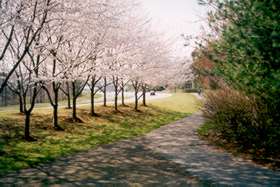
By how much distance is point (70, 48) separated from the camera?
72.1ft

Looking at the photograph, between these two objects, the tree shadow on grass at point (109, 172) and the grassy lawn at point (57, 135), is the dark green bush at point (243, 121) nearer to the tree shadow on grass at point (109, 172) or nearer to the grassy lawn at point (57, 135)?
the tree shadow on grass at point (109, 172)

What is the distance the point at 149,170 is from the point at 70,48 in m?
12.1

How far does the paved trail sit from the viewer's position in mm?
10258

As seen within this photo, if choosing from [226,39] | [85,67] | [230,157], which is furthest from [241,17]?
[85,67]

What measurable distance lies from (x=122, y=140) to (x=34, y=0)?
24.6 feet

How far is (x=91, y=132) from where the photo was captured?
67.5 feet

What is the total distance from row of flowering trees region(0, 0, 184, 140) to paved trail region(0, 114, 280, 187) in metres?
4.00

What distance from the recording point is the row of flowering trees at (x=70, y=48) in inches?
559

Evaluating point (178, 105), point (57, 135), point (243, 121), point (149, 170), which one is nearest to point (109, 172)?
point (149, 170)

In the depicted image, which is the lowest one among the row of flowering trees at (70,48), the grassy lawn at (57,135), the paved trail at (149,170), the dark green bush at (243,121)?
the paved trail at (149,170)

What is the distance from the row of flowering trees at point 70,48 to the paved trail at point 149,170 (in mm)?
3998

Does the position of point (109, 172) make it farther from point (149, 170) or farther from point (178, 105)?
point (178, 105)

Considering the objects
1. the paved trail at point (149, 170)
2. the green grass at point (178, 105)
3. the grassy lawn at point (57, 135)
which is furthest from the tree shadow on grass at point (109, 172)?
the green grass at point (178, 105)

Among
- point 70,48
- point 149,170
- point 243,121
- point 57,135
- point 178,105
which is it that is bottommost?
point 149,170
